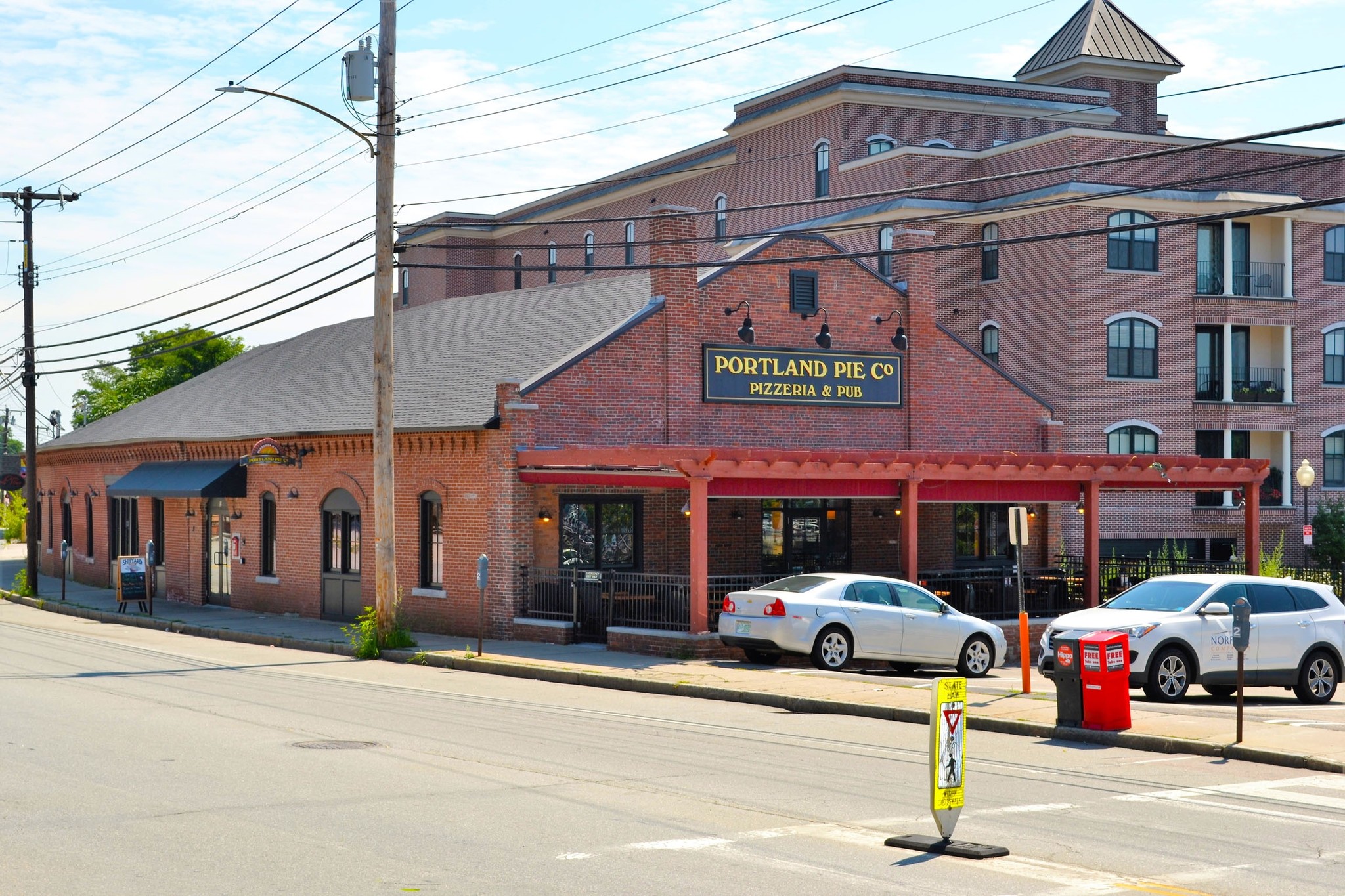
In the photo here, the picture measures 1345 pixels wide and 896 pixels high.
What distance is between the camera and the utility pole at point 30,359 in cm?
4022

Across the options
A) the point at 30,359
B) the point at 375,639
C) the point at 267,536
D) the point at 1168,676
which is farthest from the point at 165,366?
the point at 1168,676

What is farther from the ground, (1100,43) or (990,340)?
(1100,43)

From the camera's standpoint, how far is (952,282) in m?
48.5

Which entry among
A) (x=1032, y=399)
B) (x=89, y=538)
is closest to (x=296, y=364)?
(x=89, y=538)

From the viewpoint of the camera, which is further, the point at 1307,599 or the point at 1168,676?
the point at 1307,599

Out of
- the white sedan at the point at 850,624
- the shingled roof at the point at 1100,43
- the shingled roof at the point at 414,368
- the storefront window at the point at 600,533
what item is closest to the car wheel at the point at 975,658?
the white sedan at the point at 850,624

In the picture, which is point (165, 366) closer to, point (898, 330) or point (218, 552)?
point (218, 552)

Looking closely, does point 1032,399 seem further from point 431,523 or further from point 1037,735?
point 1037,735

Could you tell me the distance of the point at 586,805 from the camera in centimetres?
1023

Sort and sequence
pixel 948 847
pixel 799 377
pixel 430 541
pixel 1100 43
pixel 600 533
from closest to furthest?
pixel 948 847 → pixel 600 533 → pixel 430 541 → pixel 799 377 → pixel 1100 43

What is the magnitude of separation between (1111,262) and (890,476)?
25077 mm

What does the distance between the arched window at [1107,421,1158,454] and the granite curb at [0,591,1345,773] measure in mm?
29880

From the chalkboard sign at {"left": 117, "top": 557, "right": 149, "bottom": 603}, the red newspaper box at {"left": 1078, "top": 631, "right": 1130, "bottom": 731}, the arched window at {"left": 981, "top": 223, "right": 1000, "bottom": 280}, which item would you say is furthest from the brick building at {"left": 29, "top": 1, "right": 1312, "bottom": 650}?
the red newspaper box at {"left": 1078, "top": 631, "right": 1130, "bottom": 731}

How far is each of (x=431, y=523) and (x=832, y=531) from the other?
828cm
